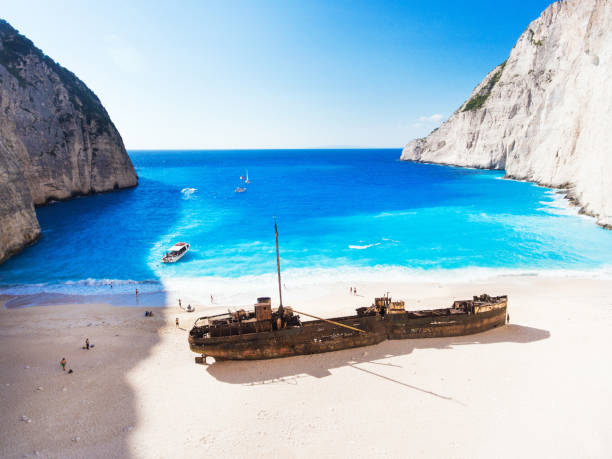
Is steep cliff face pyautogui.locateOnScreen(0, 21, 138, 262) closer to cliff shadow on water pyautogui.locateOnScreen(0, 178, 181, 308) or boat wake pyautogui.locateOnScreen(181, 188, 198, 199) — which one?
cliff shadow on water pyautogui.locateOnScreen(0, 178, 181, 308)

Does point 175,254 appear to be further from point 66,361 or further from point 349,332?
point 349,332

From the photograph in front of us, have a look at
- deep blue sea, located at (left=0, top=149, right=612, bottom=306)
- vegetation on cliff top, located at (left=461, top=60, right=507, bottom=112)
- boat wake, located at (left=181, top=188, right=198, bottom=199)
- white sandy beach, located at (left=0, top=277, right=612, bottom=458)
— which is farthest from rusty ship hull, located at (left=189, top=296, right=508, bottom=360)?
vegetation on cliff top, located at (left=461, top=60, right=507, bottom=112)

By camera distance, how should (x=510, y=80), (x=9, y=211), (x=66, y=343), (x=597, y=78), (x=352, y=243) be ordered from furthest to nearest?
1. (x=510, y=80)
2. (x=597, y=78)
3. (x=352, y=243)
4. (x=9, y=211)
5. (x=66, y=343)

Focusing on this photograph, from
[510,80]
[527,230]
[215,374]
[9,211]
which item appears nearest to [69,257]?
[9,211]

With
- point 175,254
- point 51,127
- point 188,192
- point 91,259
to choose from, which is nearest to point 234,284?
point 175,254

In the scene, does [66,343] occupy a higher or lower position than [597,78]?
lower

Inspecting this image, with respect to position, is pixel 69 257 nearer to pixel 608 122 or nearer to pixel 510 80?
pixel 608 122
